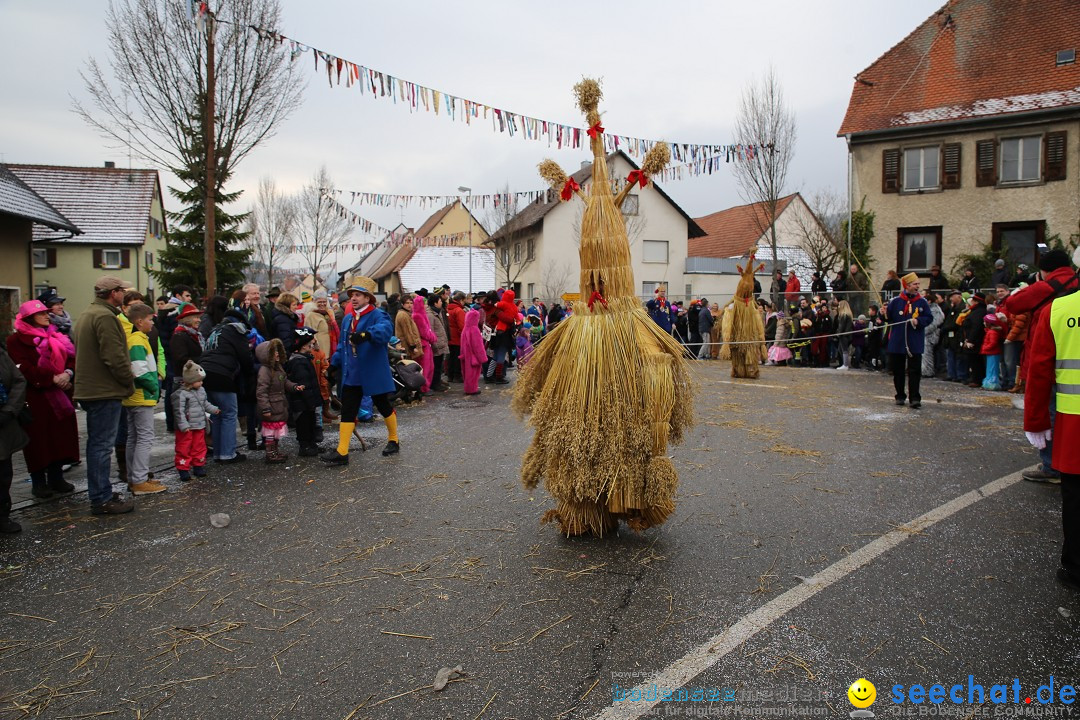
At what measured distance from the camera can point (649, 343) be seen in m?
4.50

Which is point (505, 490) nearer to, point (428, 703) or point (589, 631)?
point (589, 631)

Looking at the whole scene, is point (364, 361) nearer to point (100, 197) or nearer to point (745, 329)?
point (745, 329)

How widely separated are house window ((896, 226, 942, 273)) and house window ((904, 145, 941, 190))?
1.54 m

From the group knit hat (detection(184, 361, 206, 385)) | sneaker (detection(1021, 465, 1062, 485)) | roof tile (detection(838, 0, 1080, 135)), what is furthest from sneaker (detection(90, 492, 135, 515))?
roof tile (detection(838, 0, 1080, 135))

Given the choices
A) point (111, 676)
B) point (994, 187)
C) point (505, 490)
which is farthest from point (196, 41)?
point (994, 187)

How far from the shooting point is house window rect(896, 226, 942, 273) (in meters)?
22.1

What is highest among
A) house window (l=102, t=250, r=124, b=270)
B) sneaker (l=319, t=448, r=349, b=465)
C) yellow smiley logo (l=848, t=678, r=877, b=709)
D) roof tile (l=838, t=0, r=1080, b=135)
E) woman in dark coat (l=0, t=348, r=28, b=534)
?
roof tile (l=838, t=0, r=1080, b=135)

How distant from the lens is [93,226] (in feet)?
108

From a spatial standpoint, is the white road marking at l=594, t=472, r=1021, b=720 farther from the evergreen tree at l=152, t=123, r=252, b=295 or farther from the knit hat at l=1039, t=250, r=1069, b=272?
the evergreen tree at l=152, t=123, r=252, b=295

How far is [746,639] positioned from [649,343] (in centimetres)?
200

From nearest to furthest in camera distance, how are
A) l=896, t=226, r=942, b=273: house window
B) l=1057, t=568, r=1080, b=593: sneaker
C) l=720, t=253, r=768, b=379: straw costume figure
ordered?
l=1057, t=568, r=1080, b=593: sneaker → l=720, t=253, r=768, b=379: straw costume figure → l=896, t=226, r=942, b=273: house window

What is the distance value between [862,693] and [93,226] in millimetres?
39952

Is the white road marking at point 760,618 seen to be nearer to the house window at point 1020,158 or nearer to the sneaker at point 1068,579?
the sneaker at point 1068,579

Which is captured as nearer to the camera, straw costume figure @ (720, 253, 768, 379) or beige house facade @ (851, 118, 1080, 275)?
straw costume figure @ (720, 253, 768, 379)
